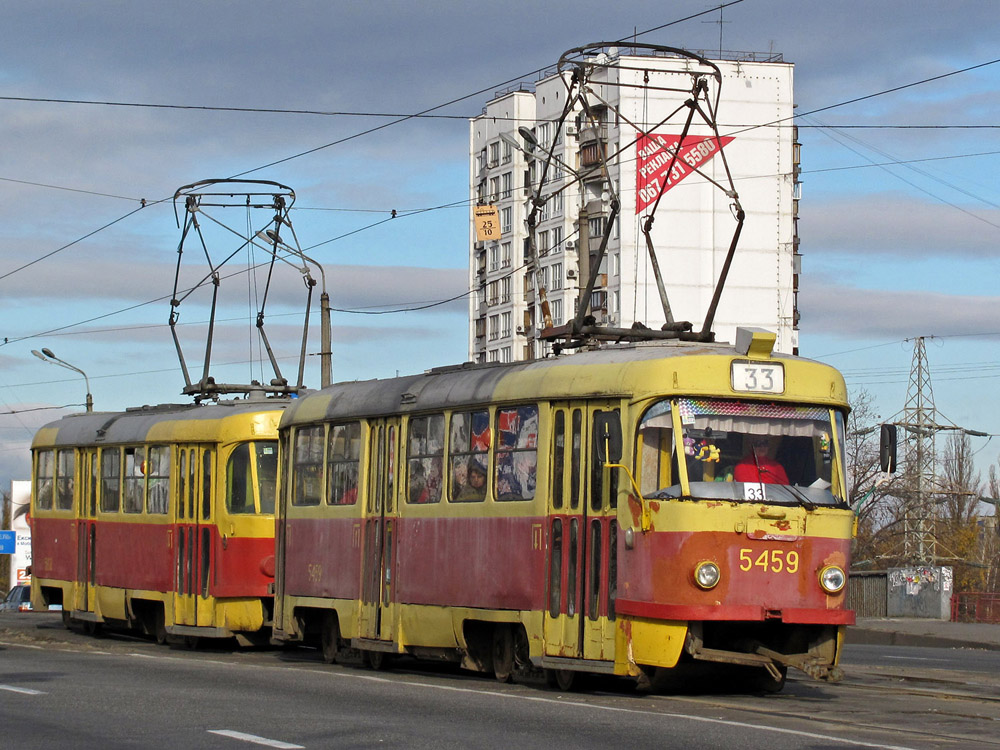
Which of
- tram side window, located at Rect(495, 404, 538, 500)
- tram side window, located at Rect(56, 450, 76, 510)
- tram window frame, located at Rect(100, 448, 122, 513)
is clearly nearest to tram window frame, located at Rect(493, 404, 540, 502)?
tram side window, located at Rect(495, 404, 538, 500)

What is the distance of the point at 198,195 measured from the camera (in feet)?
84.5

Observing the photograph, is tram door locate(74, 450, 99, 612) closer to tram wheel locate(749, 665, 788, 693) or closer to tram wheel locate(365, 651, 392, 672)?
tram wheel locate(365, 651, 392, 672)

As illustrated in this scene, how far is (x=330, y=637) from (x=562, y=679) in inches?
191

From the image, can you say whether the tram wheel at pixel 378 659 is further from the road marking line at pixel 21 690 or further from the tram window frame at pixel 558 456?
the road marking line at pixel 21 690

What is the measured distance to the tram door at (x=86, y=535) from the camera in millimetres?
24609

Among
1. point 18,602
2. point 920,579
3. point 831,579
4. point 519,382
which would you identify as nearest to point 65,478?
point 519,382

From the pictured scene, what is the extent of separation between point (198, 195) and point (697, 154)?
49.5 m

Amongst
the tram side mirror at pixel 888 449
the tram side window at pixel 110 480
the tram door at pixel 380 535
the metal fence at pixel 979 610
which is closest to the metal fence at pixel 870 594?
the metal fence at pixel 979 610

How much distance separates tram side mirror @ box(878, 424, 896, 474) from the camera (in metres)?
14.1

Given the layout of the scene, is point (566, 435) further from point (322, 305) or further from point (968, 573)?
point (968, 573)

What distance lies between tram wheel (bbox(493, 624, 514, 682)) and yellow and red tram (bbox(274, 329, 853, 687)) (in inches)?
1.1

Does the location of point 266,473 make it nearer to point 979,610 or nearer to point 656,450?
point 656,450

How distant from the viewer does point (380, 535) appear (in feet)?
56.9

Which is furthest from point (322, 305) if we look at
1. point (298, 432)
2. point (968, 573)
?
point (968, 573)
